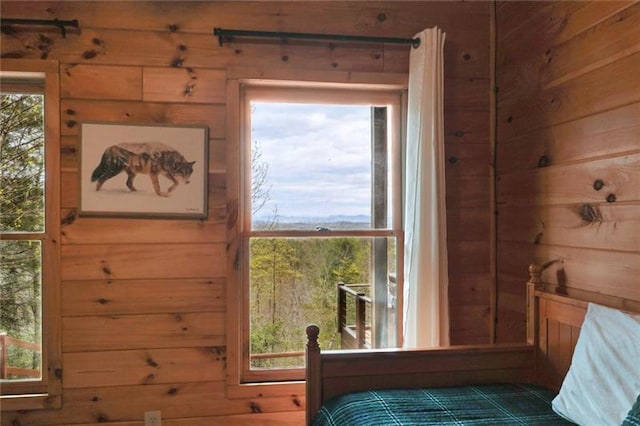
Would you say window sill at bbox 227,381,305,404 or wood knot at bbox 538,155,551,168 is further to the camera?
window sill at bbox 227,381,305,404

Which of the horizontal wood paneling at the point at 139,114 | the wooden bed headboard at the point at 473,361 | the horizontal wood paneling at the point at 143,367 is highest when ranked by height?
the horizontal wood paneling at the point at 139,114

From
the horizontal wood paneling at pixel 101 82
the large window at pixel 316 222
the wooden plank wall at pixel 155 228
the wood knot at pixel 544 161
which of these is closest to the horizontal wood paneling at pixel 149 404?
the wooden plank wall at pixel 155 228

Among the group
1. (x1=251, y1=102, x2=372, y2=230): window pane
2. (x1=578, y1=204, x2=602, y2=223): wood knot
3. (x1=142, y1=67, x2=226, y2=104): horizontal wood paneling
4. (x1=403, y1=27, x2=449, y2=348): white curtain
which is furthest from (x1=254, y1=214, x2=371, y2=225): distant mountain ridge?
(x1=578, y1=204, x2=602, y2=223): wood knot

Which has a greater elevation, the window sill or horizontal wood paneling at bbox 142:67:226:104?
horizontal wood paneling at bbox 142:67:226:104

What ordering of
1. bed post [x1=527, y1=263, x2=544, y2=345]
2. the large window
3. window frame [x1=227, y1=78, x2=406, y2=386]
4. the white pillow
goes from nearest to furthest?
1. the white pillow
2. bed post [x1=527, y1=263, x2=544, y2=345]
3. window frame [x1=227, y1=78, x2=406, y2=386]
4. the large window

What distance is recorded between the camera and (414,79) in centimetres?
220

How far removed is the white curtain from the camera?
2.11m

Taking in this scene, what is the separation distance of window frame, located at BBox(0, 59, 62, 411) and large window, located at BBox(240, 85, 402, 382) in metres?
0.84

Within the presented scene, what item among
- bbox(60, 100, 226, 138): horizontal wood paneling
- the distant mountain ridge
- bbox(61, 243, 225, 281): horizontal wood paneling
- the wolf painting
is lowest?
→ bbox(61, 243, 225, 281): horizontal wood paneling

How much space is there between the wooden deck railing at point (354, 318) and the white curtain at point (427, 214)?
254 millimetres

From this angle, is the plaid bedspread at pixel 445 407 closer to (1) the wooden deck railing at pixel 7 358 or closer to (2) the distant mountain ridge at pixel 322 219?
(2) the distant mountain ridge at pixel 322 219

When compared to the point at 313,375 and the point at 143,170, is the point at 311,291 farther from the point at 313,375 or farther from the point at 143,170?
the point at 143,170

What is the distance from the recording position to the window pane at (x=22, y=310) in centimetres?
209

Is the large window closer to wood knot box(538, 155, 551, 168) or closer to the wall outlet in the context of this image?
the wall outlet
